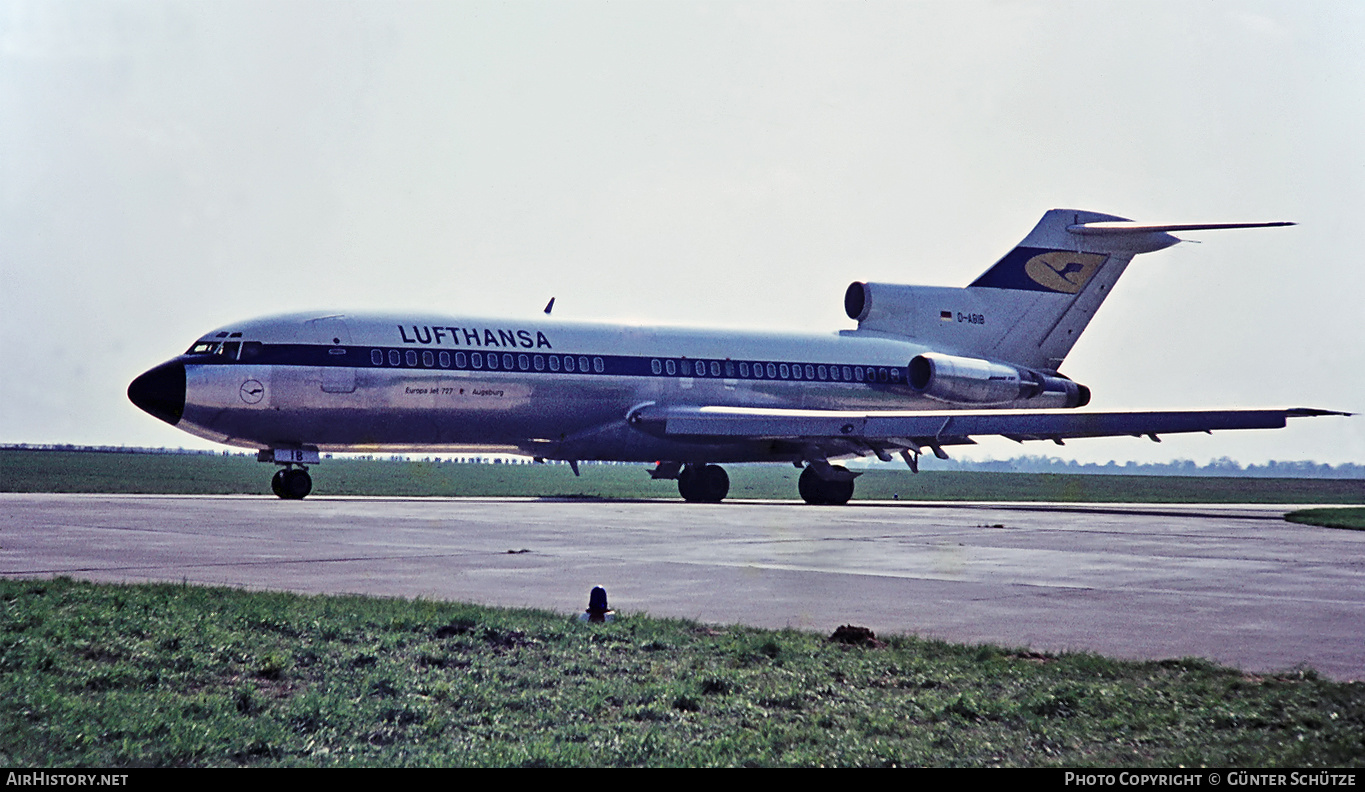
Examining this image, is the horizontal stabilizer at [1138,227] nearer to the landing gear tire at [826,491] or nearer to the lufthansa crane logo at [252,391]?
the landing gear tire at [826,491]

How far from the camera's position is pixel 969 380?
35219 millimetres

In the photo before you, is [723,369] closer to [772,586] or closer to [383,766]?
[772,586]

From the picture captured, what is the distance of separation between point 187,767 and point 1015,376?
32571mm

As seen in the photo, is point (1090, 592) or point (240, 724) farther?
point (1090, 592)

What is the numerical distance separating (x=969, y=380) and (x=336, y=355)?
54.2ft

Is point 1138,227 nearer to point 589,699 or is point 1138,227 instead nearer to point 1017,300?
point 1017,300

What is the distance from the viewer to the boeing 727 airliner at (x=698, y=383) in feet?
90.9

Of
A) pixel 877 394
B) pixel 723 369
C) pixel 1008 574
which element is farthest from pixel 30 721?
pixel 877 394

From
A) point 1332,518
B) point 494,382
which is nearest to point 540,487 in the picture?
point 494,382

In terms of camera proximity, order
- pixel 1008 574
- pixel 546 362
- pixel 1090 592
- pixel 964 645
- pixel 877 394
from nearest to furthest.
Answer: pixel 964 645 < pixel 1090 592 < pixel 1008 574 < pixel 546 362 < pixel 877 394

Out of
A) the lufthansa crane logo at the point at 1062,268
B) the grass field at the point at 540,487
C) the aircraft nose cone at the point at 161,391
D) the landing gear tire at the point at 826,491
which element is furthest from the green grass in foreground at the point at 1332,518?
the aircraft nose cone at the point at 161,391

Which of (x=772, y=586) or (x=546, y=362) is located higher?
(x=546, y=362)

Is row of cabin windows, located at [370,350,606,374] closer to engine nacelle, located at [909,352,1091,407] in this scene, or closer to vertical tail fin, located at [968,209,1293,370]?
engine nacelle, located at [909,352,1091,407]

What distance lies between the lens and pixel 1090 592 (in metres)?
11.8
